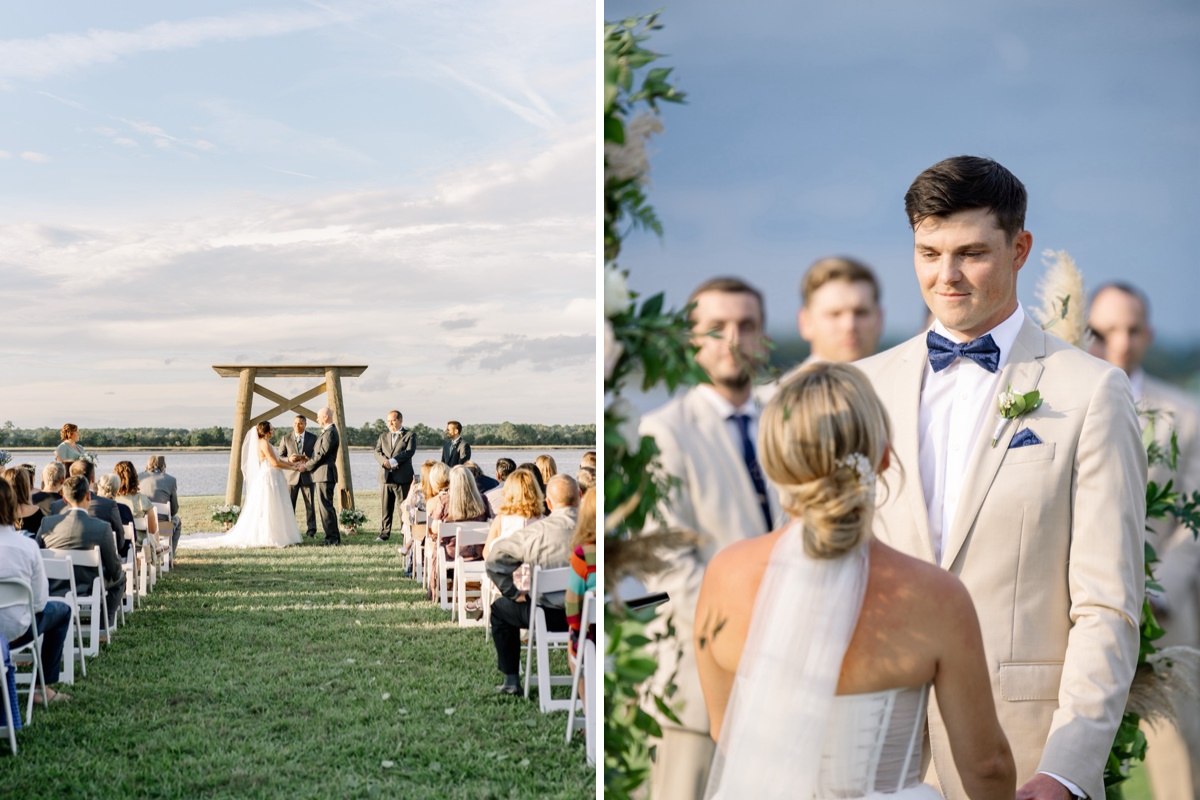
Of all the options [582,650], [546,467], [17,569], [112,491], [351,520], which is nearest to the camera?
[582,650]

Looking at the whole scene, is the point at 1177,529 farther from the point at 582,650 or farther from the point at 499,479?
the point at 499,479

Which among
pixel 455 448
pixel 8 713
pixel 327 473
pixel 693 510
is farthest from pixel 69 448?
pixel 693 510

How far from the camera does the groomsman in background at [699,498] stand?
7.41ft

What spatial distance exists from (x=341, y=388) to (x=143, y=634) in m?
6.82

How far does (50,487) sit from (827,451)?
6.70 m

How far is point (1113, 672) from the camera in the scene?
2293 millimetres

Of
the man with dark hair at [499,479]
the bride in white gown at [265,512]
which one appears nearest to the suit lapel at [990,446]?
the man with dark hair at [499,479]

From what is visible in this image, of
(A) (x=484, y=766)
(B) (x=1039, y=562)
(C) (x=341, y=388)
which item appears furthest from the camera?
(C) (x=341, y=388)

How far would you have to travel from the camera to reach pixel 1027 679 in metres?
2.19

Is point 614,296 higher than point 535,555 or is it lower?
higher

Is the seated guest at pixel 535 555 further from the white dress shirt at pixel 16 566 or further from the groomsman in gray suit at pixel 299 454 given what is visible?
the groomsman in gray suit at pixel 299 454

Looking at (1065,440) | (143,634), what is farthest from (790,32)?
(143,634)

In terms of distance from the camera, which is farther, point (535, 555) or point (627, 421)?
point (535, 555)

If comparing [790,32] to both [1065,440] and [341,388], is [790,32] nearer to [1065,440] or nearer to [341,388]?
[1065,440]
